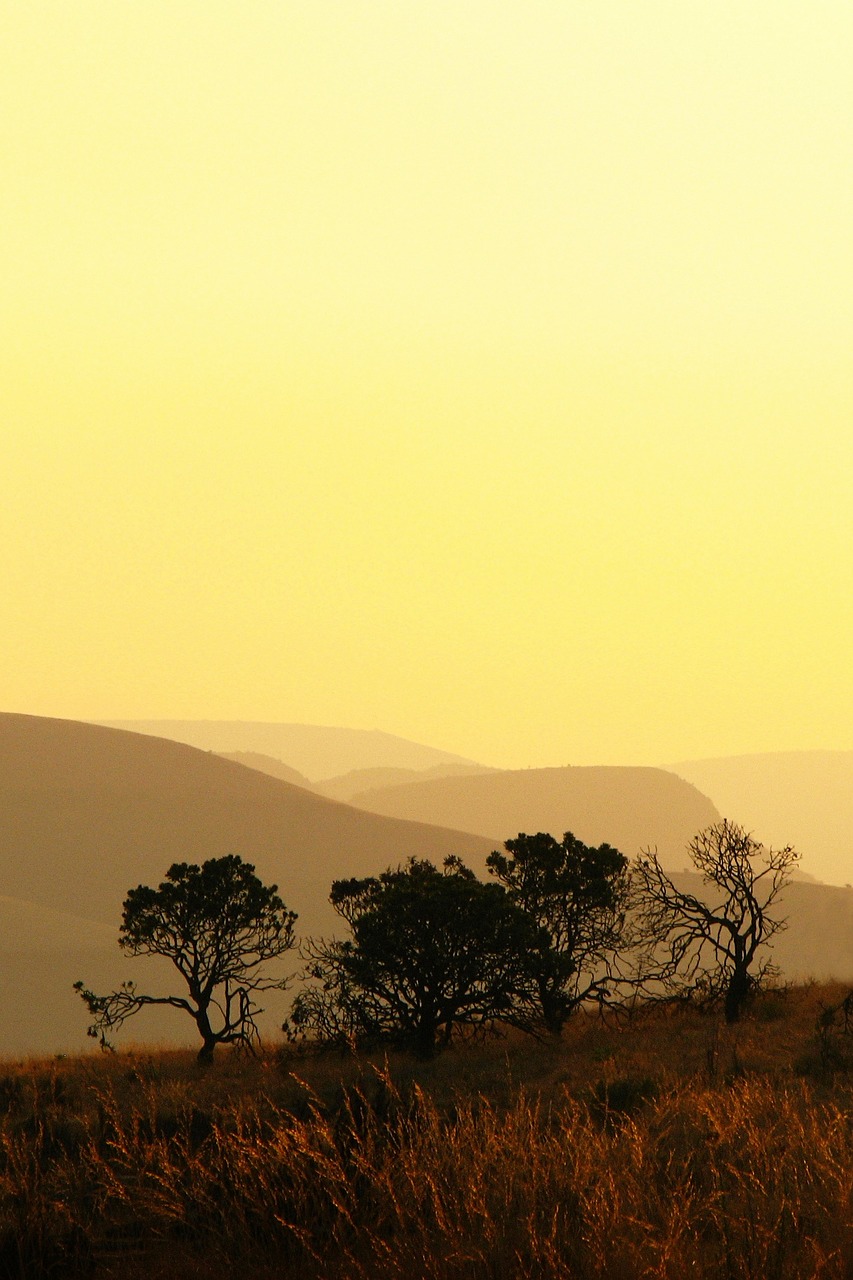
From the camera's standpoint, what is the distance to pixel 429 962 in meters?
26.5

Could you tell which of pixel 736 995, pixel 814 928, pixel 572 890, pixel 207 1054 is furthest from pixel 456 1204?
pixel 814 928

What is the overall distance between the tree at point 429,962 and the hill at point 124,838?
218 feet

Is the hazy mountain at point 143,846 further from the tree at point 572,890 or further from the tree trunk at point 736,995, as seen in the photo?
the tree trunk at point 736,995

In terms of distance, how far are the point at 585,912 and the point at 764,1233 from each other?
2265cm

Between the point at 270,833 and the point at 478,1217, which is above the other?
the point at 270,833

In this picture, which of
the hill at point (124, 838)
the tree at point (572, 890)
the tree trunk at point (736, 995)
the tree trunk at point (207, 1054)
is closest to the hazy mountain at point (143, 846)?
the hill at point (124, 838)

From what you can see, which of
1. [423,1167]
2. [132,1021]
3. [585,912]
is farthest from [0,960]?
[423,1167]

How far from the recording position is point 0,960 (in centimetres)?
9150

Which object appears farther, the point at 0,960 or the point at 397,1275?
the point at 0,960

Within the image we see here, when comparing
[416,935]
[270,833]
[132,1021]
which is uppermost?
[270,833]

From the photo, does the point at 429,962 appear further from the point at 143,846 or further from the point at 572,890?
the point at 143,846

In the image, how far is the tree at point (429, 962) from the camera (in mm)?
26609

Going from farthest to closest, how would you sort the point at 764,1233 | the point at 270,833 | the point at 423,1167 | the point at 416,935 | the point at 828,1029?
the point at 270,833, the point at 416,935, the point at 828,1029, the point at 423,1167, the point at 764,1233

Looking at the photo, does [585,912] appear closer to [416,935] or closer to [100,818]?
[416,935]
